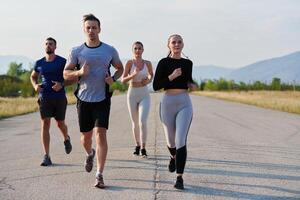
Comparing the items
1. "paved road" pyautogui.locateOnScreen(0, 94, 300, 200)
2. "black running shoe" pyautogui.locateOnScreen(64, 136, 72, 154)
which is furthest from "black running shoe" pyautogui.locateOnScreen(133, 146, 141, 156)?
"black running shoe" pyautogui.locateOnScreen(64, 136, 72, 154)

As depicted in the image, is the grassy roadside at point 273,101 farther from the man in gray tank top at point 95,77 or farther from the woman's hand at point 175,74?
the man in gray tank top at point 95,77

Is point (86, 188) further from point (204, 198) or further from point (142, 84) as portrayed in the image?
point (142, 84)

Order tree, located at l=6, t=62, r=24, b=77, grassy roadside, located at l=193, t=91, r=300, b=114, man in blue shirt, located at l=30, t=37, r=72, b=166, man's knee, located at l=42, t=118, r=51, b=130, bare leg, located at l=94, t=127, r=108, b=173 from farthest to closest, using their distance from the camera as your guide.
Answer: tree, located at l=6, t=62, r=24, b=77, grassy roadside, located at l=193, t=91, r=300, b=114, man's knee, located at l=42, t=118, r=51, b=130, man in blue shirt, located at l=30, t=37, r=72, b=166, bare leg, located at l=94, t=127, r=108, b=173

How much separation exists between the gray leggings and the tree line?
56.5m

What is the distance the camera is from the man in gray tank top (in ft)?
21.4

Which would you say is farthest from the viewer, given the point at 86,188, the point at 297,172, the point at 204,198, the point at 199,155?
the point at 199,155

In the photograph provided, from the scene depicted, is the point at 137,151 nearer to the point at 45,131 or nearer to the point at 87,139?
the point at 45,131

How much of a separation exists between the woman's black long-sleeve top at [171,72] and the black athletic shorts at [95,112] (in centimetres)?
69

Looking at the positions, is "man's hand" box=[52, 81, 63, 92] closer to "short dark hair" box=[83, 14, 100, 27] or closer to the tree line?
"short dark hair" box=[83, 14, 100, 27]

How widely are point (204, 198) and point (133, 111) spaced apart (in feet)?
11.0

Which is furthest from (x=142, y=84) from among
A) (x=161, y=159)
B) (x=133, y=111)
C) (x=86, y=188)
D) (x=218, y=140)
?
(x=218, y=140)

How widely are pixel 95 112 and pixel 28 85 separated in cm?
6239

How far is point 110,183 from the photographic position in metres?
6.76

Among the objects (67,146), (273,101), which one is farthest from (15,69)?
(67,146)
